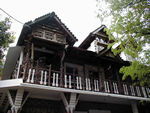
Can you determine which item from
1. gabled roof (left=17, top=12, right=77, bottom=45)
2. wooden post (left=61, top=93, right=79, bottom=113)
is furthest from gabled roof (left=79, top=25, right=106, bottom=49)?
wooden post (left=61, top=93, right=79, bottom=113)

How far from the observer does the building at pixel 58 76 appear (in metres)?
7.11

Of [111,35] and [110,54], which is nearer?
[111,35]

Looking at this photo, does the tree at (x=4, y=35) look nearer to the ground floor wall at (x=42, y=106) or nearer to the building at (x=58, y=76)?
the building at (x=58, y=76)

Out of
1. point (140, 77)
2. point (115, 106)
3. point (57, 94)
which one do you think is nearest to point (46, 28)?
point (57, 94)

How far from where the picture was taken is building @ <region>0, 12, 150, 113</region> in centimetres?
711

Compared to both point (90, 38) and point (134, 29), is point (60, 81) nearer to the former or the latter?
point (134, 29)

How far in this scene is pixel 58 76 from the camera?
10.2 meters

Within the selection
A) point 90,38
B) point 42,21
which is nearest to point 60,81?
point 42,21

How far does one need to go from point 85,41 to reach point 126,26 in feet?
23.7

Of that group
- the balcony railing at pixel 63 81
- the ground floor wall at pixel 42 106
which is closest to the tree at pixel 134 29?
the balcony railing at pixel 63 81

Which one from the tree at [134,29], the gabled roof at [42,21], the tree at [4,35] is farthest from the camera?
the tree at [4,35]

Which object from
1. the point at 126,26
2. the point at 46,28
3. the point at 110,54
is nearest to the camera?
the point at 126,26

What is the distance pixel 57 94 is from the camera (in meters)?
8.20

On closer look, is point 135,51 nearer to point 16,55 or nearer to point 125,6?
point 125,6
